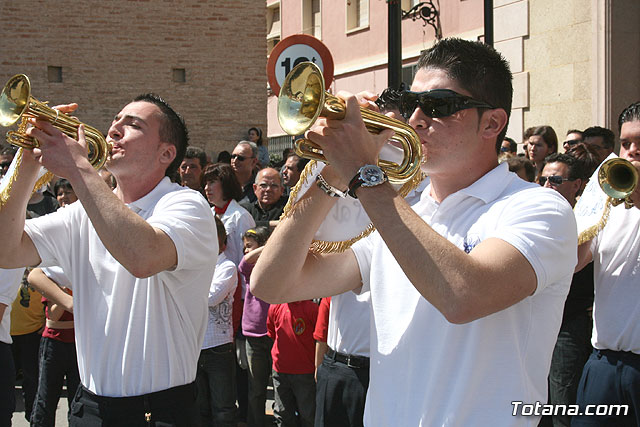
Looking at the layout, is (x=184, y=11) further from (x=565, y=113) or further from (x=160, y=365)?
(x=160, y=365)

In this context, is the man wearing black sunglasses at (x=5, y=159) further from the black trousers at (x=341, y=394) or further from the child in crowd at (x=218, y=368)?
the black trousers at (x=341, y=394)

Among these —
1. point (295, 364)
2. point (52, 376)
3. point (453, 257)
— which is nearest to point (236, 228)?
point (295, 364)

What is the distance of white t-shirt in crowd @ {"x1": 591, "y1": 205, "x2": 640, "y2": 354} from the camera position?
13.1ft

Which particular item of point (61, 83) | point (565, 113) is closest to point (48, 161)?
point (565, 113)

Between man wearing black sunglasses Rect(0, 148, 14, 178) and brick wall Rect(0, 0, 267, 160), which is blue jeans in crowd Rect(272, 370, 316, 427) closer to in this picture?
man wearing black sunglasses Rect(0, 148, 14, 178)

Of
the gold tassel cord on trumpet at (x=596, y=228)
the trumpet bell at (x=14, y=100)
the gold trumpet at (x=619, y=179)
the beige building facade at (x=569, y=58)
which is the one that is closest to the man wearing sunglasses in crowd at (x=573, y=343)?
the gold tassel cord on trumpet at (x=596, y=228)

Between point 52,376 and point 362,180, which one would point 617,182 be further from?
point 52,376

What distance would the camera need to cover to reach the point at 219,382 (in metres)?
5.82

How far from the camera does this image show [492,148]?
2.53m

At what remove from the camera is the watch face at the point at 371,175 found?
220cm

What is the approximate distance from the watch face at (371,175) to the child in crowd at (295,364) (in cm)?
368

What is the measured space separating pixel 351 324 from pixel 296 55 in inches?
136

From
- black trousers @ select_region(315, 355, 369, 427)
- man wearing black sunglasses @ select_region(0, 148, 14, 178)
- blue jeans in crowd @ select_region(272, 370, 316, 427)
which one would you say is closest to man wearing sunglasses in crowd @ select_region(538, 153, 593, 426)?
black trousers @ select_region(315, 355, 369, 427)

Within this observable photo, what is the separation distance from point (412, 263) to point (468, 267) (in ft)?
0.50
